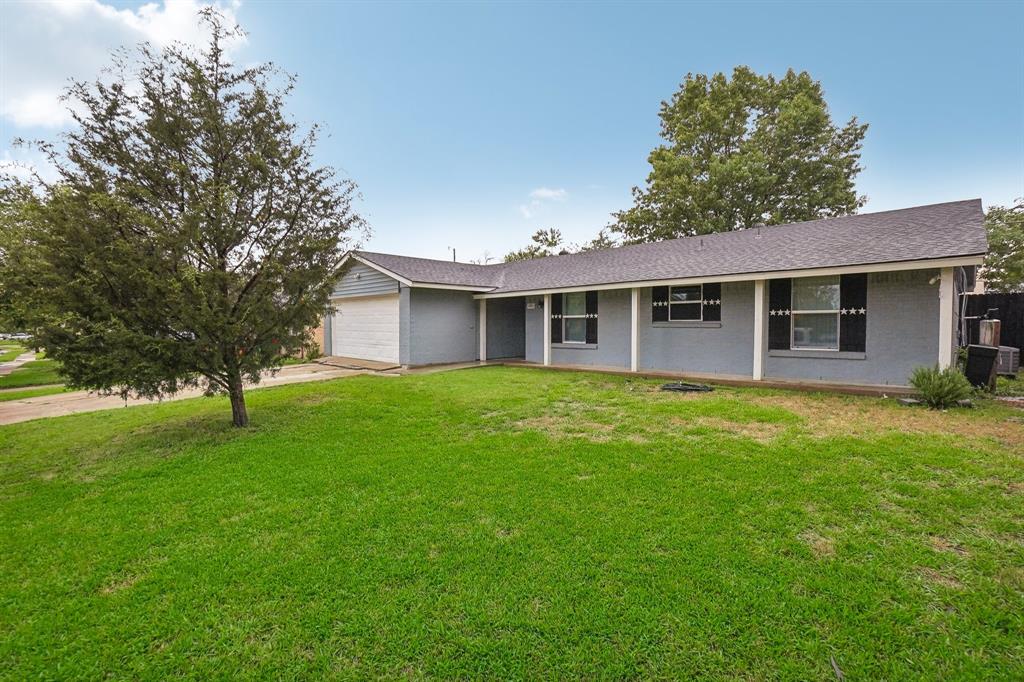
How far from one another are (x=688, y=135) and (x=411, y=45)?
53.3ft

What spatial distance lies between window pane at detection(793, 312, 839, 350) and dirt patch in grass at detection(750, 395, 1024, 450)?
199 cm

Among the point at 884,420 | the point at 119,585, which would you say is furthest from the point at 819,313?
the point at 119,585

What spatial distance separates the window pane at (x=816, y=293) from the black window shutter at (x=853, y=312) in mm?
153

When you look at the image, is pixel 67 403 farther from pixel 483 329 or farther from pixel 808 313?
pixel 808 313

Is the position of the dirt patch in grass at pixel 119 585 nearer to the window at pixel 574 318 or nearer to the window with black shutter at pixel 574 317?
the window with black shutter at pixel 574 317

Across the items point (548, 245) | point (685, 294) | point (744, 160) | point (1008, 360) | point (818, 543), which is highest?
point (744, 160)

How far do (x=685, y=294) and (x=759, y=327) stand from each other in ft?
7.02

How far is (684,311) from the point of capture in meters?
11.6

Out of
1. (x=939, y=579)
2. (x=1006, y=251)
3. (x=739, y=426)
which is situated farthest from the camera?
(x=1006, y=251)

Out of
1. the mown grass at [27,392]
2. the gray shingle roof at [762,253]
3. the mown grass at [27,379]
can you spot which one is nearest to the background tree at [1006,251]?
the gray shingle roof at [762,253]

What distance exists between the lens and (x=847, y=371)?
9297mm

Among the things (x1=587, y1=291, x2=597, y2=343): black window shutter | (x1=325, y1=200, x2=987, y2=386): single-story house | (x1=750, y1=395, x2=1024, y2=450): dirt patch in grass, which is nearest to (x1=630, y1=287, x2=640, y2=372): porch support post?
(x1=325, y1=200, x2=987, y2=386): single-story house

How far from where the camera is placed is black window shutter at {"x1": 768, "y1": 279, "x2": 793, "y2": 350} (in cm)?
998

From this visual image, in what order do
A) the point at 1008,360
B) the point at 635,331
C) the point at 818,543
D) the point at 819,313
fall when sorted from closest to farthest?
the point at 818,543 → the point at 819,313 → the point at 1008,360 → the point at 635,331
